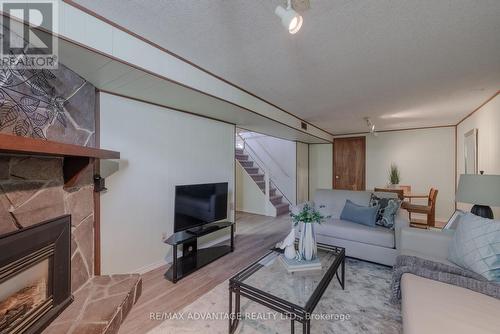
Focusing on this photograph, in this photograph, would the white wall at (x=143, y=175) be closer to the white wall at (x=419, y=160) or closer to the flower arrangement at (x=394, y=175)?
the flower arrangement at (x=394, y=175)

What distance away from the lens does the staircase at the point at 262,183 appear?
5932 millimetres

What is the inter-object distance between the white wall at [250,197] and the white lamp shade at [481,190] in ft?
13.0

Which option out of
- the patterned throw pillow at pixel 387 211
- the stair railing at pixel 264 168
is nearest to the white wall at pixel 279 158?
the stair railing at pixel 264 168

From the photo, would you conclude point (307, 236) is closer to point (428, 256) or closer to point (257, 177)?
point (428, 256)

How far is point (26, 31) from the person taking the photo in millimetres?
1337

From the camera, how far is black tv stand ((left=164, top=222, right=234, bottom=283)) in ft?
8.16

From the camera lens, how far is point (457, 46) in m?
1.82

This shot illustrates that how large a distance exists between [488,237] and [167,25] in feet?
9.52

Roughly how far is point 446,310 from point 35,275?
2565mm

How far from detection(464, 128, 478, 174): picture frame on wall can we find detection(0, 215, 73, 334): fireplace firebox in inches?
221

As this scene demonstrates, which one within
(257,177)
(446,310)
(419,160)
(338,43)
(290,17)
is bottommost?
(446,310)

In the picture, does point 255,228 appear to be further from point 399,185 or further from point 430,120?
point 430,120

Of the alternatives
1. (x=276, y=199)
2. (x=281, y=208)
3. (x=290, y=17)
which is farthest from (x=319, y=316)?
(x=276, y=199)

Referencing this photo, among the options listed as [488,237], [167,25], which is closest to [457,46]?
[488,237]
